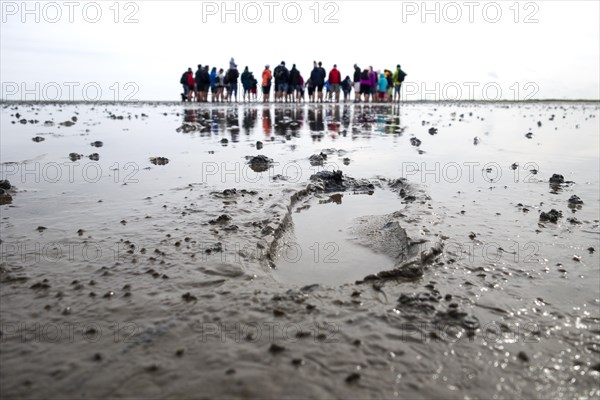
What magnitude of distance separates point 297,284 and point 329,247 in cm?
88

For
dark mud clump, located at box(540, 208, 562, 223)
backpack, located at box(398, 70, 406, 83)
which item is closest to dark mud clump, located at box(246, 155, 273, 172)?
dark mud clump, located at box(540, 208, 562, 223)

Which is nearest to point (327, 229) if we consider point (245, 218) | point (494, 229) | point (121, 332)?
point (245, 218)

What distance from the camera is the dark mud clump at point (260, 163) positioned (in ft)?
25.2

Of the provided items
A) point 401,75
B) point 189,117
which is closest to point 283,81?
point 401,75

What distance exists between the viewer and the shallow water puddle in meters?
3.70

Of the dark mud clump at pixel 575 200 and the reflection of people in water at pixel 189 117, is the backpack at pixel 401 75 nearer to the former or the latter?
the reflection of people in water at pixel 189 117

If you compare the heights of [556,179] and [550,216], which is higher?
[556,179]

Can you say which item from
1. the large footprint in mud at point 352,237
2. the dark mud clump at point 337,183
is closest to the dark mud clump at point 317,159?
the dark mud clump at point 337,183

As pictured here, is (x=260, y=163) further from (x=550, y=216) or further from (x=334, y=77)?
(x=334, y=77)

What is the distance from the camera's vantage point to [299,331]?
2732 millimetres

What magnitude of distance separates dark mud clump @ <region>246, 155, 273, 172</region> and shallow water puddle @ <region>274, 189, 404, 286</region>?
198cm

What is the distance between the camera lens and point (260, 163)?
8.01 metres

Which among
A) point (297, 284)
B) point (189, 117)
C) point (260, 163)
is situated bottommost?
point (297, 284)

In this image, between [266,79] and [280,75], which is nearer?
[280,75]
